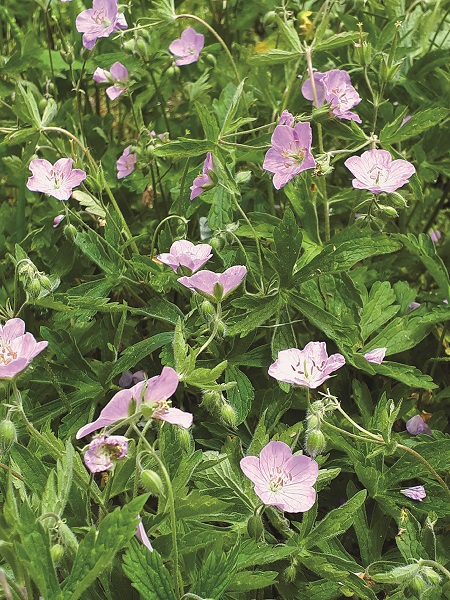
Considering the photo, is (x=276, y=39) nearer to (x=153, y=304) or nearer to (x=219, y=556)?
(x=153, y=304)

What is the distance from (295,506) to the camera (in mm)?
1154

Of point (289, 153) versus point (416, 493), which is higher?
point (289, 153)

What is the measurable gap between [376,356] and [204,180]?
0.54 metres

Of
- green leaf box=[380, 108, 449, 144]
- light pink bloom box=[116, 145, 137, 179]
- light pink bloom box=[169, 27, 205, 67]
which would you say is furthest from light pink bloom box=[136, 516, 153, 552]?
light pink bloom box=[169, 27, 205, 67]

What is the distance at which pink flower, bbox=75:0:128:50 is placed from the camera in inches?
77.3

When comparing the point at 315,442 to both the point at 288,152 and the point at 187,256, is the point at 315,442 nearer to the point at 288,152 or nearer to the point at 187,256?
the point at 187,256

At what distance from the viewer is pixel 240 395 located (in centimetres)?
144

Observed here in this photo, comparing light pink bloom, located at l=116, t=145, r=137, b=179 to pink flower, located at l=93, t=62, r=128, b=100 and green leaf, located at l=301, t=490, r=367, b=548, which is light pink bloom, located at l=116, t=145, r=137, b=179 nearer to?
pink flower, located at l=93, t=62, r=128, b=100

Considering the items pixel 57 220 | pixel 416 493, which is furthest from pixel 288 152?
pixel 416 493

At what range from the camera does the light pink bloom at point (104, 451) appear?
3.30ft

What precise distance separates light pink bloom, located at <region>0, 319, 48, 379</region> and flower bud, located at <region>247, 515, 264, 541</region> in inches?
16.7

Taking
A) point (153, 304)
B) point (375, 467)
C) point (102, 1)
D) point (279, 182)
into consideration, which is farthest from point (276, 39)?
point (375, 467)

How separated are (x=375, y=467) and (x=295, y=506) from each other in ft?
1.05

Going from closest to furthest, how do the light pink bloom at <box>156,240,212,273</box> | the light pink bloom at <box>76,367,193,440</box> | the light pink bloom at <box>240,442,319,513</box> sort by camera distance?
1. the light pink bloom at <box>76,367,193,440</box>
2. the light pink bloom at <box>240,442,319,513</box>
3. the light pink bloom at <box>156,240,212,273</box>
